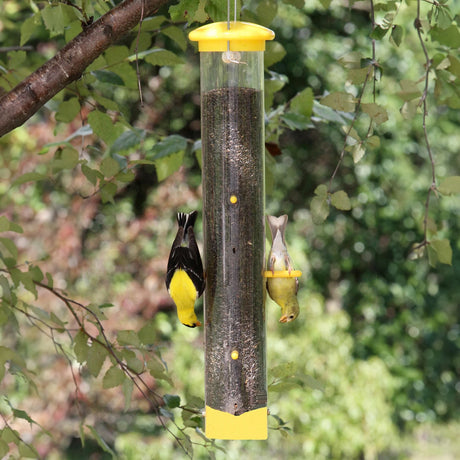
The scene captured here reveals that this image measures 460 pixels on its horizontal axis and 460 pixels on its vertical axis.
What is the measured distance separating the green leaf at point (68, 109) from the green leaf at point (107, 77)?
128 millimetres

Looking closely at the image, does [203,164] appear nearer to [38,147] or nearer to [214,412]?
[214,412]

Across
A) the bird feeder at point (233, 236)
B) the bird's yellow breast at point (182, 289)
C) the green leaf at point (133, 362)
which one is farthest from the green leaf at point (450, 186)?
the green leaf at point (133, 362)

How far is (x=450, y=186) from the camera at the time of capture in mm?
1503

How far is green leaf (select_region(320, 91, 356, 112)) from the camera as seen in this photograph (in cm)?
148

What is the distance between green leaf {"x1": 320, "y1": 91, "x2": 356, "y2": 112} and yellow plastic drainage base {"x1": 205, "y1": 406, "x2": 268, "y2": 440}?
0.61 m

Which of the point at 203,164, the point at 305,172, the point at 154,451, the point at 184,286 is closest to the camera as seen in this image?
the point at 184,286

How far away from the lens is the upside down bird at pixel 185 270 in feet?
5.15

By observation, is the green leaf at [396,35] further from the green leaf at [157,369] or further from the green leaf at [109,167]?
the green leaf at [157,369]

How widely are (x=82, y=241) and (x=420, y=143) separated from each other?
201 centimetres

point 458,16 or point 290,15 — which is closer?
point 458,16

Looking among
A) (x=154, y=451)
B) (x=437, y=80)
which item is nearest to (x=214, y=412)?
(x=437, y=80)

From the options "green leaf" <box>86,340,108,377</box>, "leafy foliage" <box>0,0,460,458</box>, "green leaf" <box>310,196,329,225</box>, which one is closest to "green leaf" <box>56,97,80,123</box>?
"green leaf" <box>86,340,108,377</box>

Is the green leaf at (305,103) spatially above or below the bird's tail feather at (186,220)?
above

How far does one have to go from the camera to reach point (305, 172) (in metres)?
4.87
